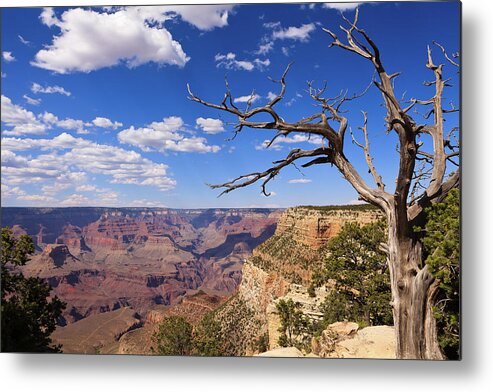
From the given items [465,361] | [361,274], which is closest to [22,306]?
[465,361]

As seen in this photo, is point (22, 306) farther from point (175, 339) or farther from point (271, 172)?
point (271, 172)

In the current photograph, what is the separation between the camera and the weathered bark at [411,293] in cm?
355

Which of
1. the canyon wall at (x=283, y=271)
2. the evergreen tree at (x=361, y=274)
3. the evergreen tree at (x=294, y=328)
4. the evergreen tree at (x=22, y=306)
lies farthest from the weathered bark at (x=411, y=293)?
the canyon wall at (x=283, y=271)

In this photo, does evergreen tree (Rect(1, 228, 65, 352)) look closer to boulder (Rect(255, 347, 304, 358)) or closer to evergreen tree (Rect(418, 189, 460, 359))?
boulder (Rect(255, 347, 304, 358))

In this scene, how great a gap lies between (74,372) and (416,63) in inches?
191

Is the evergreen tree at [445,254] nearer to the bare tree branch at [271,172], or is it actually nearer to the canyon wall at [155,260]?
the bare tree branch at [271,172]

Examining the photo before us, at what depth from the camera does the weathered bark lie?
11.7ft

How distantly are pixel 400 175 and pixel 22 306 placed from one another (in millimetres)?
4321

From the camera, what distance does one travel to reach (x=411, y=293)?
3.58 m

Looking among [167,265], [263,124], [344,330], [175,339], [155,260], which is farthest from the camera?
[155,260]

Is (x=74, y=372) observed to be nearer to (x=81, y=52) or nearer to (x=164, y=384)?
(x=164, y=384)

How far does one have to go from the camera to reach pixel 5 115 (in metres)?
4.50

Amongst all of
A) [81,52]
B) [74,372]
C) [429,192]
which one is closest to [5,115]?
[81,52]

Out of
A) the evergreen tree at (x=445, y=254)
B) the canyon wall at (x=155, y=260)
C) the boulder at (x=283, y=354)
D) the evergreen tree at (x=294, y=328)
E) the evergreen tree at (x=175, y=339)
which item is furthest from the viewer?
the canyon wall at (x=155, y=260)
